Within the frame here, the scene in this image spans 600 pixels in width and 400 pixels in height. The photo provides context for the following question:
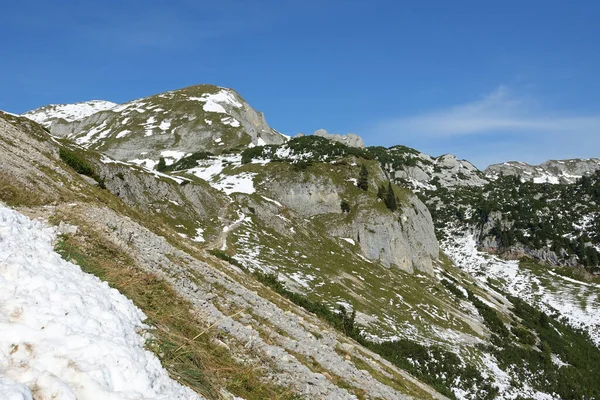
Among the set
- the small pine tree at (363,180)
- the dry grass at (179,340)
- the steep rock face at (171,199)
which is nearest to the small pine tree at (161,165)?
the steep rock face at (171,199)

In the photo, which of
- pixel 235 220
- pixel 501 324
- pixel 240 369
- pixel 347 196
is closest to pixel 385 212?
pixel 347 196

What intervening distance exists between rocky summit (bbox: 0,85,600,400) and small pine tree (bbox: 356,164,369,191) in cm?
83

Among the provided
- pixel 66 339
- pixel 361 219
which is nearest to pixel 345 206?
pixel 361 219

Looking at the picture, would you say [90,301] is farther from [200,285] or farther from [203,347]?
[200,285]

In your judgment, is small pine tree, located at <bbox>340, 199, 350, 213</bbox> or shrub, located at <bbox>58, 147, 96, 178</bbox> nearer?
shrub, located at <bbox>58, 147, 96, 178</bbox>

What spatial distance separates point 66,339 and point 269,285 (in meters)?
37.6

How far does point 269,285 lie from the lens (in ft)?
144

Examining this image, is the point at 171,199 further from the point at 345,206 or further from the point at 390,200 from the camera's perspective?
the point at 390,200

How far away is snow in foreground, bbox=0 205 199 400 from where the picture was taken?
19.9ft

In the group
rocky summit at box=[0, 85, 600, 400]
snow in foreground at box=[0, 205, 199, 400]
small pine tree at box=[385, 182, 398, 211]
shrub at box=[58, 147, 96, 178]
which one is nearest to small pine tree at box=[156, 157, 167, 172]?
rocky summit at box=[0, 85, 600, 400]

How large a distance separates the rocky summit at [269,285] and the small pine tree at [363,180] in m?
0.83

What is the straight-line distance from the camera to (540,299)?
541ft

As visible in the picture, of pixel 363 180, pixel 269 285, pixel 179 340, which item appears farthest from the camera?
pixel 363 180

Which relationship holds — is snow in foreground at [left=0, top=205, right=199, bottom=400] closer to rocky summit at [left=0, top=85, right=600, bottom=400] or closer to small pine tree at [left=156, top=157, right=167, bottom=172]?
rocky summit at [left=0, top=85, right=600, bottom=400]
